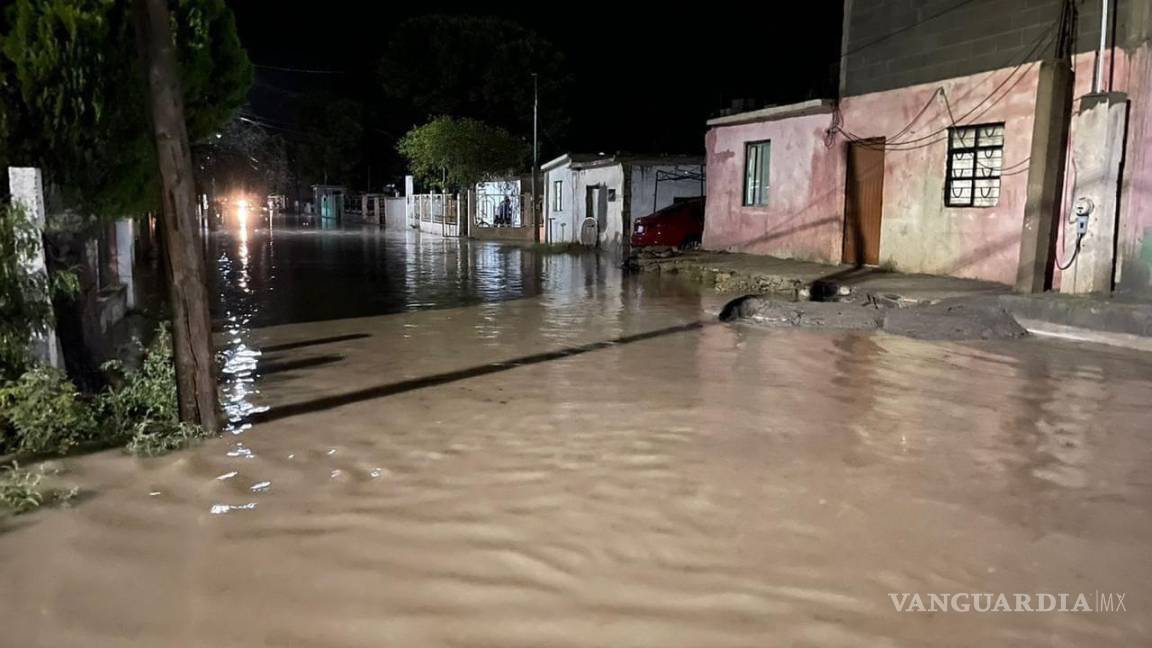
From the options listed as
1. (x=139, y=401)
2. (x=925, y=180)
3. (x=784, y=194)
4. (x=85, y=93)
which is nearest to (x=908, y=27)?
(x=925, y=180)

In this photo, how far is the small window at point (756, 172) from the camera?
1961cm

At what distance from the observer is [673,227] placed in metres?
23.0

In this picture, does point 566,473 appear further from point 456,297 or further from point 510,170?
point 510,170

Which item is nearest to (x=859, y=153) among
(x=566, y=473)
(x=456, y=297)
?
(x=456, y=297)

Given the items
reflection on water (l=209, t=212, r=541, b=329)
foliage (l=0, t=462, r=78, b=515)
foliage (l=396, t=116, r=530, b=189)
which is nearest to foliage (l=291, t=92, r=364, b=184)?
foliage (l=396, t=116, r=530, b=189)

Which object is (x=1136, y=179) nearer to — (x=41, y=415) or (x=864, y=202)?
(x=864, y=202)

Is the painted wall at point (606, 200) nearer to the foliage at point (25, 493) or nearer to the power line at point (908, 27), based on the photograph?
the power line at point (908, 27)

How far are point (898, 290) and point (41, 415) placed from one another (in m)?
10.8

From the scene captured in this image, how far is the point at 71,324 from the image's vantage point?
21.5ft

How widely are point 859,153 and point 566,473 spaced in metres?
13.0

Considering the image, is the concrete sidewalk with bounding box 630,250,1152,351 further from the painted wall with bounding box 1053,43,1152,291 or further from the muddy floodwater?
the muddy floodwater

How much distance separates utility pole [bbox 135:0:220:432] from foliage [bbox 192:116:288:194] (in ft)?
82.7

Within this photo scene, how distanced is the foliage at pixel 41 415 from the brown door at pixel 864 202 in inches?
534

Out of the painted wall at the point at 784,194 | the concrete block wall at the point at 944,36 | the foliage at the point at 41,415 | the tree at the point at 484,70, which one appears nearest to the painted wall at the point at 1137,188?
the concrete block wall at the point at 944,36
